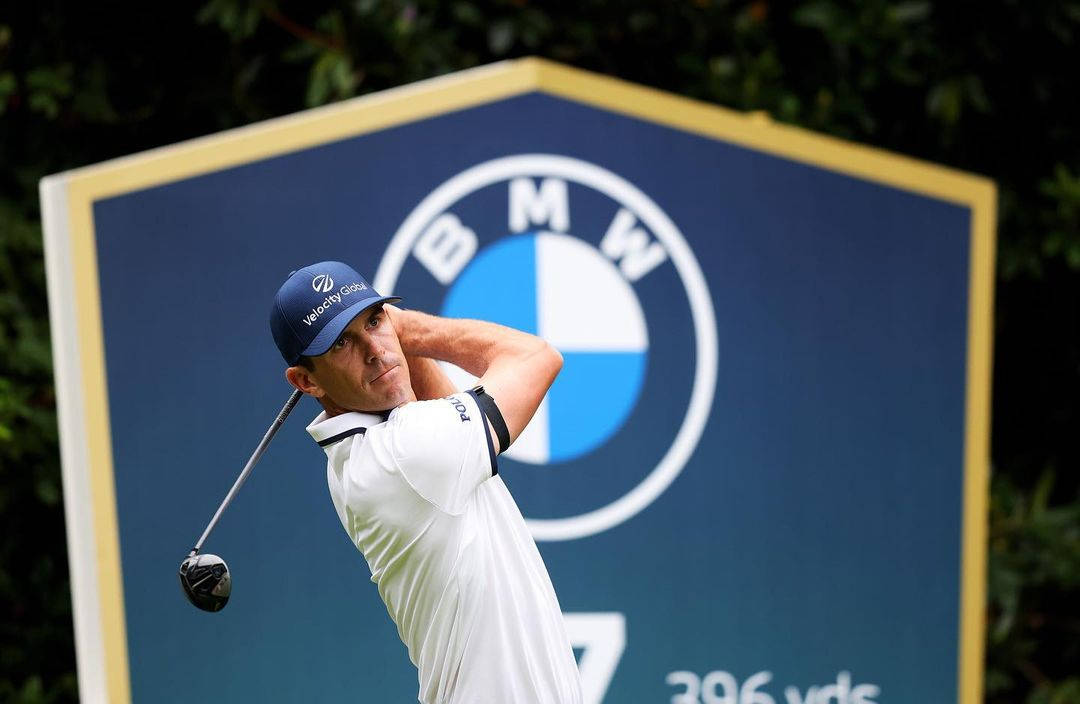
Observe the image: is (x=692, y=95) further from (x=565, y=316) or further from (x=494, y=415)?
(x=494, y=415)

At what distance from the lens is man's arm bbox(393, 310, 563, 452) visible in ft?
7.08

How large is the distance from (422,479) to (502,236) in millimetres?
1307

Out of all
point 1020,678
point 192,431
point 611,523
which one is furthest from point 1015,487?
point 192,431

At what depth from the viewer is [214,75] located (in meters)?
4.46

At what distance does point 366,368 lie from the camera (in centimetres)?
208

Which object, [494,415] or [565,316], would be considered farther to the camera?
[565,316]

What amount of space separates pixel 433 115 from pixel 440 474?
1388 mm

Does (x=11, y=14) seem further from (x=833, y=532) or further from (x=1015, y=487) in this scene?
(x=1015, y=487)

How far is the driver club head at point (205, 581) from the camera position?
2.27 meters

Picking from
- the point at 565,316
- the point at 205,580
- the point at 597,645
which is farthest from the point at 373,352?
the point at 597,645

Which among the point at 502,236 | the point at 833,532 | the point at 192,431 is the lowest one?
the point at 833,532

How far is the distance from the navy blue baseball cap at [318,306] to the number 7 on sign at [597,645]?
1516 millimetres

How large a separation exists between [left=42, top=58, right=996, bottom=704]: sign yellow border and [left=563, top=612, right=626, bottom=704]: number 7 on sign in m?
0.86

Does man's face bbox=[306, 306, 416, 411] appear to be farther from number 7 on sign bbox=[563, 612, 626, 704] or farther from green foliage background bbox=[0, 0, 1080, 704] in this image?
green foliage background bbox=[0, 0, 1080, 704]
